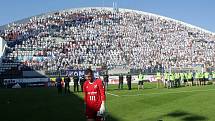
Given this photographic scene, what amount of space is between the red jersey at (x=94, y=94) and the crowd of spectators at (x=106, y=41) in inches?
1903

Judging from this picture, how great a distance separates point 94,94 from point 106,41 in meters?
69.7

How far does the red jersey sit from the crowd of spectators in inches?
1903

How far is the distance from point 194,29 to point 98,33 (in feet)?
99.1

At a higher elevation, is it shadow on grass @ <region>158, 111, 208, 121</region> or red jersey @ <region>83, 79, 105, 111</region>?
red jersey @ <region>83, 79, 105, 111</region>

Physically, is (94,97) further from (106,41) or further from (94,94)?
(106,41)

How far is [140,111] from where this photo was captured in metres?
18.1

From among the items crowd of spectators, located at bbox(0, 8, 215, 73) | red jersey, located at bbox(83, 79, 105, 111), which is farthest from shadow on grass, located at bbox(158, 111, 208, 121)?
crowd of spectators, located at bbox(0, 8, 215, 73)

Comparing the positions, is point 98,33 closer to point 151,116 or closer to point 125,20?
point 125,20

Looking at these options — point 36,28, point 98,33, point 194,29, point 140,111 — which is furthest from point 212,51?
point 140,111

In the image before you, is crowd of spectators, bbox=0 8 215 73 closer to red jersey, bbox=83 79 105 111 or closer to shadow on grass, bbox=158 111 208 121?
shadow on grass, bbox=158 111 208 121

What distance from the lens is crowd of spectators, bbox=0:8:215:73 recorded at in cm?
6725

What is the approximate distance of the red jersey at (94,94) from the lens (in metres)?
10.7

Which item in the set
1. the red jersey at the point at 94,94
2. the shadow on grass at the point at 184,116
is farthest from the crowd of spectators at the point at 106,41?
the red jersey at the point at 94,94

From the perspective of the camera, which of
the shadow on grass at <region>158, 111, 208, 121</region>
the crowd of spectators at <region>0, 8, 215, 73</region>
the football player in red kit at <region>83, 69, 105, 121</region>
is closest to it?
the football player in red kit at <region>83, 69, 105, 121</region>
